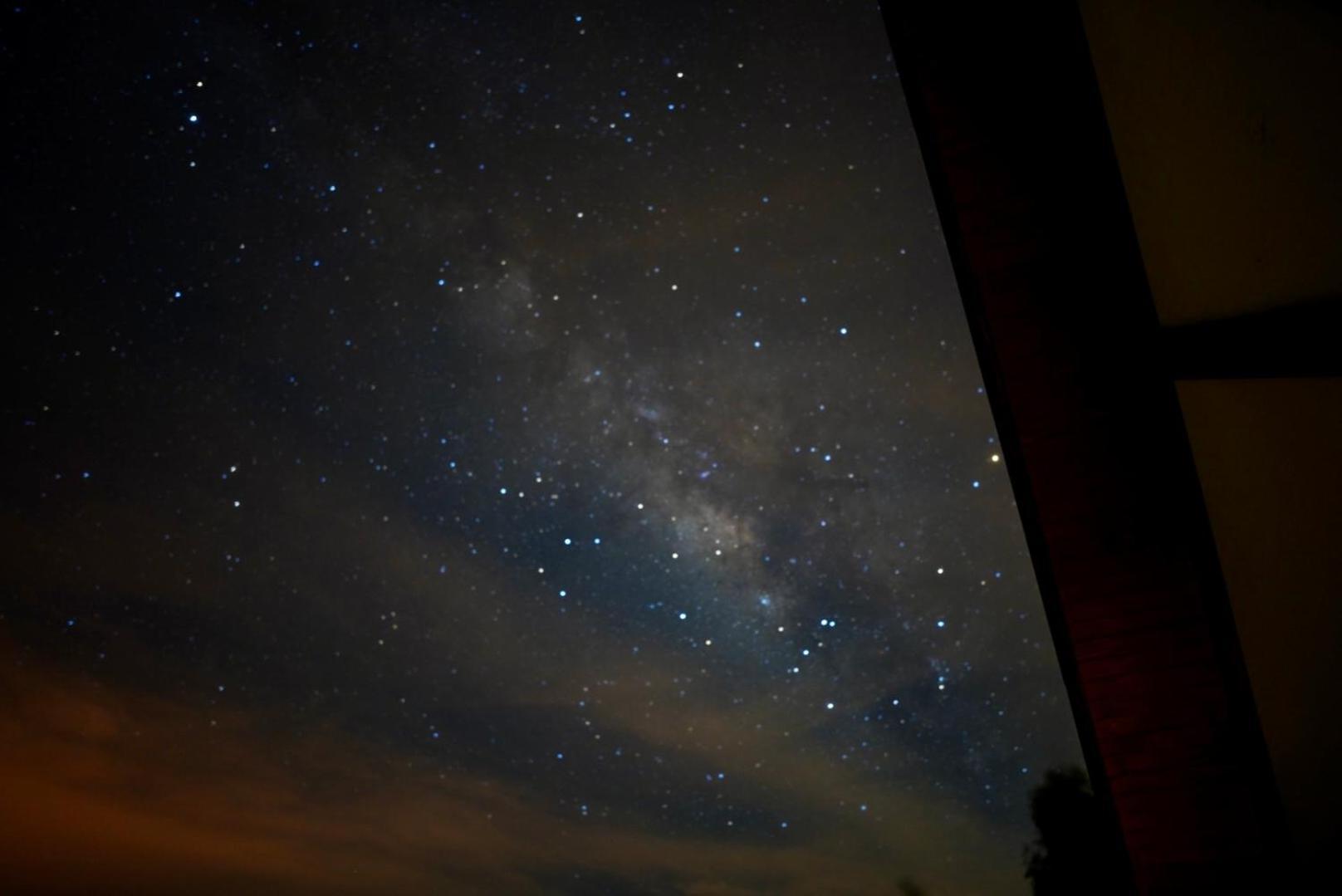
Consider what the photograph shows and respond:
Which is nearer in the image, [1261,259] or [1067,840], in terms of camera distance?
[1261,259]

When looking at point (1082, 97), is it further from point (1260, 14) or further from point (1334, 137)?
point (1334, 137)

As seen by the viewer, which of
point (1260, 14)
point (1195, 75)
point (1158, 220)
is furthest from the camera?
point (1158, 220)

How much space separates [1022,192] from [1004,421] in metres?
0.52

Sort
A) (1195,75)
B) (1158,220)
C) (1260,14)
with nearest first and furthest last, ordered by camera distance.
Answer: (1260,14)
(1195,75)
(1158,220)

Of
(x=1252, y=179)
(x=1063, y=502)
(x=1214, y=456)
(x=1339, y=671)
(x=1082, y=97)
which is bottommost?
(x=1339, y=671)

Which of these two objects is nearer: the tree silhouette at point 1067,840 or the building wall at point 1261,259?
the building wall at point 1261,259

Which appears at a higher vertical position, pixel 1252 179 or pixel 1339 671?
pixel 1252 179

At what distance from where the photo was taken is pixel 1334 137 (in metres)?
1.62

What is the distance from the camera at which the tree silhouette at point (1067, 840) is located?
1478cm

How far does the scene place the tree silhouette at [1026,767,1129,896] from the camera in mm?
14781

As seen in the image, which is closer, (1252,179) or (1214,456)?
(1252,179)

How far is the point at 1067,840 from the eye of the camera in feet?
51.5

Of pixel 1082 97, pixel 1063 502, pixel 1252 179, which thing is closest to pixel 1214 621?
pixel 1063 502

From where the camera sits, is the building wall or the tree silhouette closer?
the building wall
